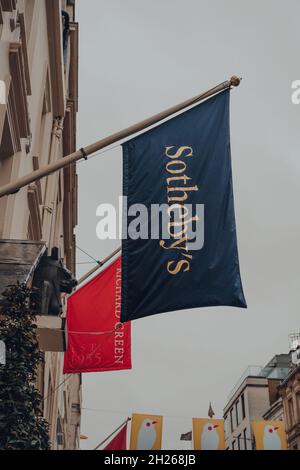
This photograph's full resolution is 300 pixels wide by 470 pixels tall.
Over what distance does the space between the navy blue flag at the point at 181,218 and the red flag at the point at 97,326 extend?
4.69m

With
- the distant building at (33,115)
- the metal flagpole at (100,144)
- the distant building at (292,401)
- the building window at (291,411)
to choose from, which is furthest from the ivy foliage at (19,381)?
the building window at (291,411)

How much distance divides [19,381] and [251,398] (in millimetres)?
68408

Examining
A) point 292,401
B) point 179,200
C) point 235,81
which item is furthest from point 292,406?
point 179,200

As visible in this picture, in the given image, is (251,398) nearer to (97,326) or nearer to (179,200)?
(97,326)

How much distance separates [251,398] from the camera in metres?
70.3

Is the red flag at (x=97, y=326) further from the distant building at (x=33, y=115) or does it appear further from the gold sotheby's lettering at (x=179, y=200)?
the gold sotheby's lettering at (x=179, y=200)

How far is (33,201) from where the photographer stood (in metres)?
13.0

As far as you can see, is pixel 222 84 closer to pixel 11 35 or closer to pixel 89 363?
pixel 11 35

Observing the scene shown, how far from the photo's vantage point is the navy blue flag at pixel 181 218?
26.3ft

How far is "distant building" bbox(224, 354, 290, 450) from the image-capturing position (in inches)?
2707

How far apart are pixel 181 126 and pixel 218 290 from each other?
260 centimetres

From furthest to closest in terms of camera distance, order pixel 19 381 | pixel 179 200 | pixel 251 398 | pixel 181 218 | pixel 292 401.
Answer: pixel 251 398 → pixel 292 401 → pixel 179 200 → pixel 181 218 → pixel 19 381
